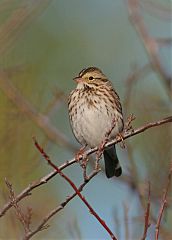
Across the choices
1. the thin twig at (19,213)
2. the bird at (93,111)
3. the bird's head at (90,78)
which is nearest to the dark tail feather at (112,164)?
the bird at (93,111)

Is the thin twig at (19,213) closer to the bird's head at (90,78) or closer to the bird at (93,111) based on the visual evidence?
the bird at (93,111)

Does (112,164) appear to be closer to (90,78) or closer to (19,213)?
(90,78)

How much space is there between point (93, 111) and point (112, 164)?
99cm

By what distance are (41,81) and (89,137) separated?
1.70 meters

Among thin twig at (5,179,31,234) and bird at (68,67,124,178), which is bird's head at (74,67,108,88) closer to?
bird at (68,67,124,178)

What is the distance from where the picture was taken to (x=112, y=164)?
817 centimetres

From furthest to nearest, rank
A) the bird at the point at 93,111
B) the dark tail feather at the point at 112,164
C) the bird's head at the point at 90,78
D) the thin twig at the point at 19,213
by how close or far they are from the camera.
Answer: the dark tail feather at the point at 112,164 → the bird's head at the point at 90,78 → the bird at the point at 93,111 → the thin twig at the point at 19,213

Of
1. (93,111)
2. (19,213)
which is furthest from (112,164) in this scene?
(19,213)

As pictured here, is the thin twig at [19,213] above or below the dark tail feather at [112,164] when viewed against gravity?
below

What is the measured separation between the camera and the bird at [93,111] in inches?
292

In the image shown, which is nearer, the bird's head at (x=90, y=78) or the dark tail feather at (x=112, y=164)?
the bird's head at (x=90, y=78)

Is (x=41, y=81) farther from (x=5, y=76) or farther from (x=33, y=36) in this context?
(x=33, y=36)

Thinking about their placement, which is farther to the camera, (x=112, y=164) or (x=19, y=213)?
(x=112, y=164)

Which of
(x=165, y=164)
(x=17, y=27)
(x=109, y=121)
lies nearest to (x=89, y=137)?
(x=109, y=121)
